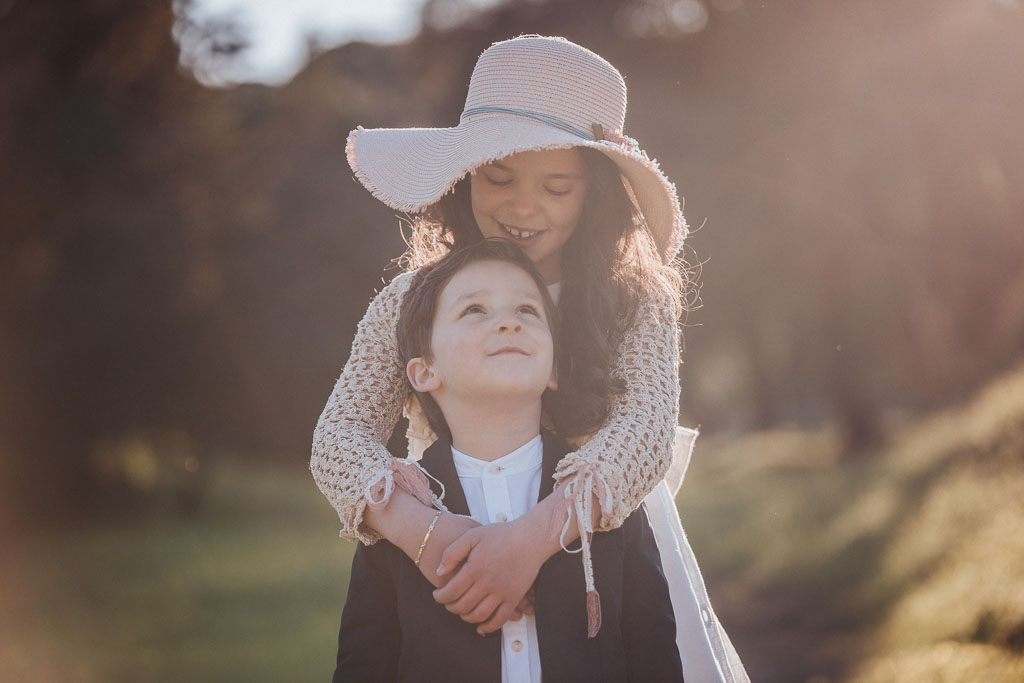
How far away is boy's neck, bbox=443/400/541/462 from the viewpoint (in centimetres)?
250

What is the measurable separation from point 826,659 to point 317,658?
280 centimetres

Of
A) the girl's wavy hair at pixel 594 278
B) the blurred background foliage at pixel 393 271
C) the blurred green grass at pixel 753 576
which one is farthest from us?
the blurred background foliage at pixel 393 271

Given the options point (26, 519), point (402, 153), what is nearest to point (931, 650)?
point (402, 153)

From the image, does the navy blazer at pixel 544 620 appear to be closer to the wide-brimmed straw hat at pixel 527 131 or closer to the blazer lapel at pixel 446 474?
the blazer lapel at pixel 446 474

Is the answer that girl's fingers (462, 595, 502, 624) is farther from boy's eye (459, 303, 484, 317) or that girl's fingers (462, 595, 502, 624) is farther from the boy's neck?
boy's eye (459, 303, 484, 317)

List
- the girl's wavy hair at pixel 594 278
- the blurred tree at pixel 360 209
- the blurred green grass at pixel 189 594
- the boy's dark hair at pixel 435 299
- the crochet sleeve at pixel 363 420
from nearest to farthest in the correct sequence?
1. the crochet sleeve at pixel 363 420
2. the boy's dark hair at pixel 435 299
3. the girl's wavy hair at pixel 594 278
4. the blurred green grass at pixel 189 594
5. the blurred tree at pixel 360 209

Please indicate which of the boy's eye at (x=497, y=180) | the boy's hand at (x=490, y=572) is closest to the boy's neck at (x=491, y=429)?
the boy's hand at (x=490, y=572)

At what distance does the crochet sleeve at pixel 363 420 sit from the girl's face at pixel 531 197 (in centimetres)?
31

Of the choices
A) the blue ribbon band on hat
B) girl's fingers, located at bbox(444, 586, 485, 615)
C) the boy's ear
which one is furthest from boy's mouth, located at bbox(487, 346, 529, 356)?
the blue ribbon band on hat

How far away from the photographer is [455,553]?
228 cm

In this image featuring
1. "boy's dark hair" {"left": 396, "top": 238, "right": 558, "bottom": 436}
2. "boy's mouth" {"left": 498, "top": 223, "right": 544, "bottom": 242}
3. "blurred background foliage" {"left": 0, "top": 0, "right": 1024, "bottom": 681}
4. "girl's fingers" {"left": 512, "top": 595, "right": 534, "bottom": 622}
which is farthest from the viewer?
"blurred background foliage" {"left": 0, "top": 0, "right": 1024, "bottom": 681}

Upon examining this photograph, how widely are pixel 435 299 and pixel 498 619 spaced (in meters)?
0.80

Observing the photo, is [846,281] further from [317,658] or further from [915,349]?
[317,658]

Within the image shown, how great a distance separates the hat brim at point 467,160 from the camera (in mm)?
2652
